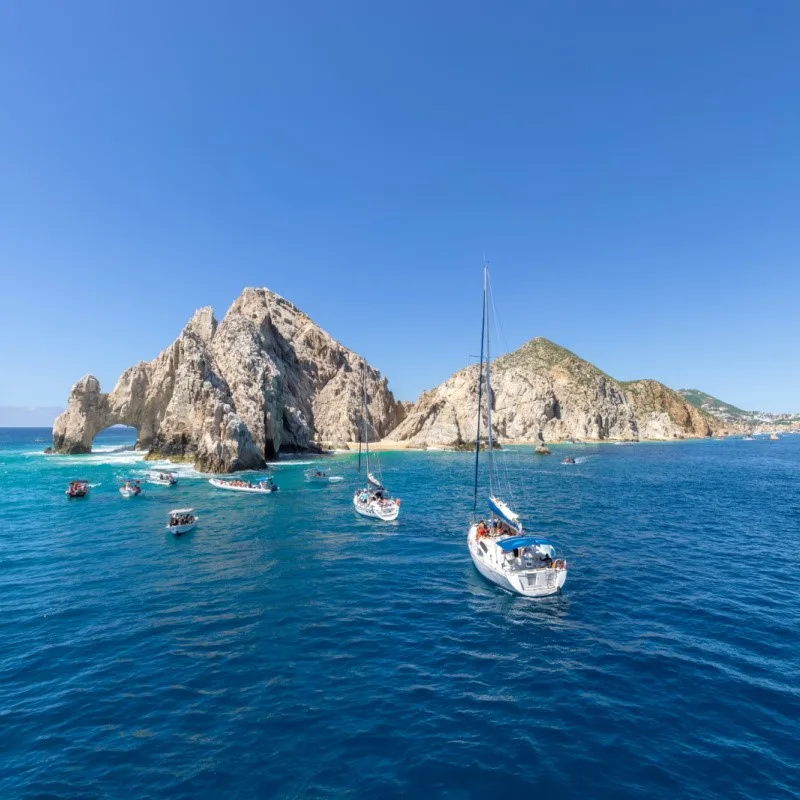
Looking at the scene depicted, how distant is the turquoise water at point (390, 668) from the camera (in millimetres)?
13570

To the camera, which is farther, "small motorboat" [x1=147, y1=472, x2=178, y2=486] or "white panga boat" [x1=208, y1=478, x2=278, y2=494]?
"small motorboat" [x1=147, y1=472, x2=178, y2=486]

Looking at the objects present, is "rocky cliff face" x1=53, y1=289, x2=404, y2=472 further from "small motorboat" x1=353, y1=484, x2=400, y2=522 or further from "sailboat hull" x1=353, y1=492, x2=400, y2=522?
"sailboat hull" x1=353, y1=492, x2=400, y2=522

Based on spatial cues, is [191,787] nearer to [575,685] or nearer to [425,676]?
[425,676]

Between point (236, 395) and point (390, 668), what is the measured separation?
9312 centimetres

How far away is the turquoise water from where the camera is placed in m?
13.6

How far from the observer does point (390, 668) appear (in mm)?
19234

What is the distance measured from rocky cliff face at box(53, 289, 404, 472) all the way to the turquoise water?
50653 millimetres

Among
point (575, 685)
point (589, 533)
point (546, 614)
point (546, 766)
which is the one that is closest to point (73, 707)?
point (546, 766)

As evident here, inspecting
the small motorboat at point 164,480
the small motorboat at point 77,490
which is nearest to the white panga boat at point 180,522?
the small motorboat at point 77,490

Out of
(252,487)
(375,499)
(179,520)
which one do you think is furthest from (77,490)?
(375,499)

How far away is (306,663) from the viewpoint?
1962 centimetres

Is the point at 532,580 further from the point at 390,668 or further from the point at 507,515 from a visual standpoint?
the point at 390,668

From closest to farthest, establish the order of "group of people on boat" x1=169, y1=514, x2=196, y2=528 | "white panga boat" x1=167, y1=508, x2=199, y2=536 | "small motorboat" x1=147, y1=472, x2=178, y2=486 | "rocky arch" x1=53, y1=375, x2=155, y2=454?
1. "white panga boat" x1=167, y1=508, x2=199, y2=536
2. "group of people on boat" x1=169, y1=514, x2=196, y2=528
3. "small motorboat" x1=147, y1=472, x2=178, y2=486
4. "rocky arch" x1=53, y1=375, x2=155, y2=454

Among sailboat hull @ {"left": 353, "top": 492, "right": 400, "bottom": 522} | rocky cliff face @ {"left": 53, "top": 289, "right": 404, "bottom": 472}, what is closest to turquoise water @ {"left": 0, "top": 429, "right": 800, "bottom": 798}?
sailboat hull @ {"left": 353, "top": 492, "right": 400, "bottom": 522}
